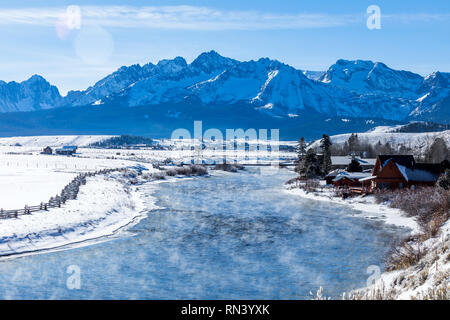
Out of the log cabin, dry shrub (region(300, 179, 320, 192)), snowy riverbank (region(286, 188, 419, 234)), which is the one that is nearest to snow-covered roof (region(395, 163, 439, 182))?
the log cabin

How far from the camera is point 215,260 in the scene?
91.6 ft

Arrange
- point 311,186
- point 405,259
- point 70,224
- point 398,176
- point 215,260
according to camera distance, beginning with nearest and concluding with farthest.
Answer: point 405,259 → point 215,260 → point 70,224 → point 398,176 → point 311,186

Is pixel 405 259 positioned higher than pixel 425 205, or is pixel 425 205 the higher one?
pixel 405 259

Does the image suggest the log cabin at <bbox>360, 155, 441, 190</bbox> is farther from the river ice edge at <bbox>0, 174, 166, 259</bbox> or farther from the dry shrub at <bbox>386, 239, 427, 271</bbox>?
the dry shrub at <bbox>386, 239, 427, 271</bbox>

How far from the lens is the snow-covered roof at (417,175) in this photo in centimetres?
6412

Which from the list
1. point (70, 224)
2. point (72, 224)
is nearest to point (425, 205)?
point (72, 224)

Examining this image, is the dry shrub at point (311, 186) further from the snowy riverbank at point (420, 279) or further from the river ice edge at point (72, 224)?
the snowy riverbank at point (420, 279)

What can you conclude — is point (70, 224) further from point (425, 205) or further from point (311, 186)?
point (311, 186)

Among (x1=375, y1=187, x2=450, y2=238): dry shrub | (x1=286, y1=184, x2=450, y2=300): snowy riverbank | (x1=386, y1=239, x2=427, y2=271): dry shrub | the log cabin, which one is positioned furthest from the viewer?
the log cabin

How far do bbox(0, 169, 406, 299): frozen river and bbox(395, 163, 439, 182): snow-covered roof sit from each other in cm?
2121

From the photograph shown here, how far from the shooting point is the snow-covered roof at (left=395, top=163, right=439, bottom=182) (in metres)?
64.1

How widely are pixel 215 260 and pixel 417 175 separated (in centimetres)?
4636

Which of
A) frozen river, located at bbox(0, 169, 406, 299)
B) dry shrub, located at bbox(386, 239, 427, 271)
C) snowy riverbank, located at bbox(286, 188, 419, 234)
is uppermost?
dry shrub, located at bbox(386, 239, 427, 271)

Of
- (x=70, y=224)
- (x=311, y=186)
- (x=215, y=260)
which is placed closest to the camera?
(x=215, y=260)
